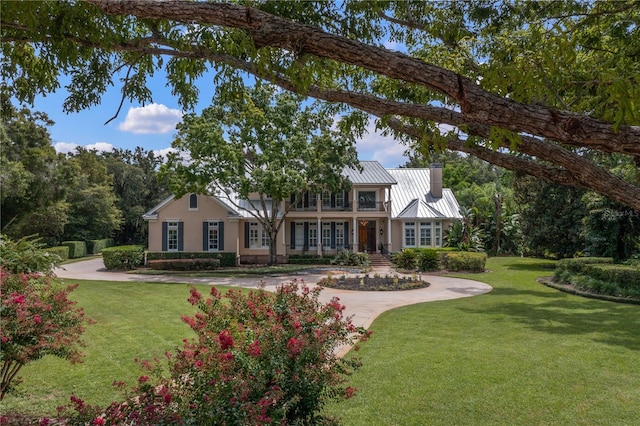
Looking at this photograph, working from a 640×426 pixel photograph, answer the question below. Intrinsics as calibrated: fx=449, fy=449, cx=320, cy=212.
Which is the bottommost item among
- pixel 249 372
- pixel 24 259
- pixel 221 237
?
pixel 249 372

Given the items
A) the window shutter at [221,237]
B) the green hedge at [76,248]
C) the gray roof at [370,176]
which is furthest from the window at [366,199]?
the green hedge at [76,248]

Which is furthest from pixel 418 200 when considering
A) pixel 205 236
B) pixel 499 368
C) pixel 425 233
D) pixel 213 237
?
pixel 499 368

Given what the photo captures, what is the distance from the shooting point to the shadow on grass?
981cm

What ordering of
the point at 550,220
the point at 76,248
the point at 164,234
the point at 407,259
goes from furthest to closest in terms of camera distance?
the point at 76,248
the point at 164,234
the point at 550,220
the point at 407,259

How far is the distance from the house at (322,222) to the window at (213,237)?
63 millimetres

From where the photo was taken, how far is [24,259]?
6.12m

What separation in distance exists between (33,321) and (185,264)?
22693 mm

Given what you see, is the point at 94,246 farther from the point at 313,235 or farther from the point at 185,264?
the point at 313,235

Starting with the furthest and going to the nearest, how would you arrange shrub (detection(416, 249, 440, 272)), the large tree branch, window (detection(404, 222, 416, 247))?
window (detection(404, 222, 416, 247)) → shrub (detection(416, 249, 440, 272)) → the large tree branch

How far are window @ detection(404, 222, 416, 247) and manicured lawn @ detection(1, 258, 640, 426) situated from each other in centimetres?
1708

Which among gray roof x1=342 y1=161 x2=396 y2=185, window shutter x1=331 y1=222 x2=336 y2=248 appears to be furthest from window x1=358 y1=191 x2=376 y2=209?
window shutter x1=331 y1=222 x2=336 y2=248

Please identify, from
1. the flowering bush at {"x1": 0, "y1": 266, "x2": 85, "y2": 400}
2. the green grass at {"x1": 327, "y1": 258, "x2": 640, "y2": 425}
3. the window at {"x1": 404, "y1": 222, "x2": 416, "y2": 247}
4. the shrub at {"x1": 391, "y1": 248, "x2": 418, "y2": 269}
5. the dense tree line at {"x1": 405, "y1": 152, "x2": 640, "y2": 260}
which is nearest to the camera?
the flowering bush at {"x1": 0, "y1": 266, "x2": 85, "y2": 400}

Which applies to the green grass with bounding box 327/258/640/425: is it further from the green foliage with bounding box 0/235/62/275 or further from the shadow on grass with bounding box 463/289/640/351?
the green foliage with bounding box 0/235/62/275

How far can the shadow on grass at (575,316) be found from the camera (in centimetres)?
981
